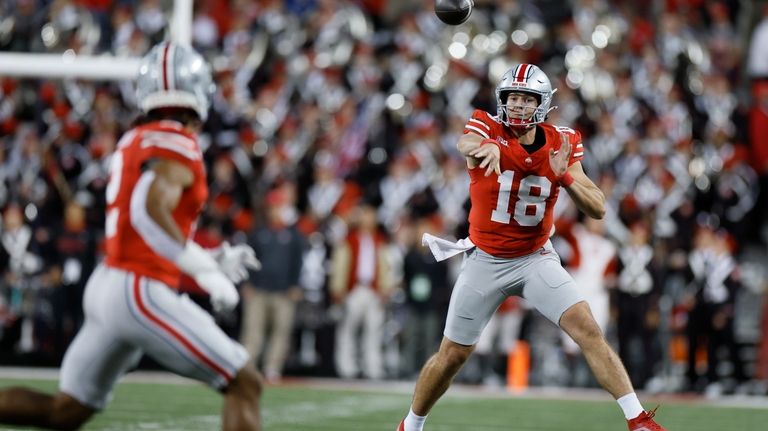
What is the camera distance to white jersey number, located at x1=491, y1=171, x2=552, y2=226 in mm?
6074

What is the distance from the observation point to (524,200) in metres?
6.11

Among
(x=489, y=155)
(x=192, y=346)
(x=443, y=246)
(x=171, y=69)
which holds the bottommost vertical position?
(x=192, y=346)

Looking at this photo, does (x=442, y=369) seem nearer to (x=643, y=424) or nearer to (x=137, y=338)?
(x=643, y=424)

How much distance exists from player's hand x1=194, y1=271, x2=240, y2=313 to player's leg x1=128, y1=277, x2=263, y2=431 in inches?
4.2

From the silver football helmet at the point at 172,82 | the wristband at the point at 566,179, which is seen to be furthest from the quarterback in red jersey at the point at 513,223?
the silver football helmet at the point at 172,82

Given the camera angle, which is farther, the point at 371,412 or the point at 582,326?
the point at 371,412

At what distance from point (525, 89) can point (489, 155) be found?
0.57 metres

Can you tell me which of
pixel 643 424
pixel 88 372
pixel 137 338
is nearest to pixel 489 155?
pixel 643 424

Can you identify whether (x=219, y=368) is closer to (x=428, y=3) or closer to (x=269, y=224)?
(x=269, y=224)

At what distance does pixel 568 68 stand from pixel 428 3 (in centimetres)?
258

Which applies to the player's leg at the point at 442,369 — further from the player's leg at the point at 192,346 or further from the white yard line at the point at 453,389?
the white yard line at the point at 453,389

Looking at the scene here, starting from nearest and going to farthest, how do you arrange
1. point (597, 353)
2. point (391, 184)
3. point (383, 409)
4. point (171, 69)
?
point (171, 69) < point (597, 353) < point (383, 409) < point (391, 184)

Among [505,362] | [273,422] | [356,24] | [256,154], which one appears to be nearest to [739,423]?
[273,422]

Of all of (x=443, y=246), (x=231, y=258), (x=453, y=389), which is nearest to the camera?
(x=231, y=258)
